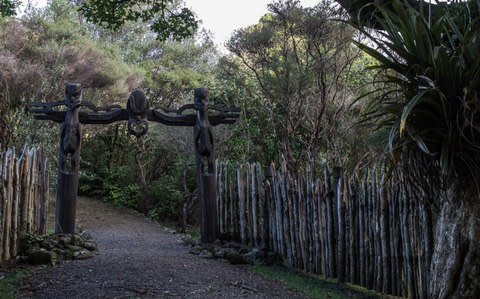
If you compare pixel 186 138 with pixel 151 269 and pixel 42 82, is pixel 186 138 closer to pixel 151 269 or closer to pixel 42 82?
pixel 42 82

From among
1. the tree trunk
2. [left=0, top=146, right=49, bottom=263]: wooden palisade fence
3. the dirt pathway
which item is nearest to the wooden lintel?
[left=0, top=146, right=49, bottom=263]: wooden palisade fence

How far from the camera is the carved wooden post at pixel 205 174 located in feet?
25.9

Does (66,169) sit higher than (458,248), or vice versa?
(66,169)

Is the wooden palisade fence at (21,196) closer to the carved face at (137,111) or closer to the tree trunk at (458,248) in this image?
the carved face at (137,111)

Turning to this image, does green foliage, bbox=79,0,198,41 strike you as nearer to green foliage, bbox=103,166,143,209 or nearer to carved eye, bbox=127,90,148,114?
carved eye, bbox=127,90,148,114

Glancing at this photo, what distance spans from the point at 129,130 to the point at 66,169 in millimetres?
1363

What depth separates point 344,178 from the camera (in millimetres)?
5527

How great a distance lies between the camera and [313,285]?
5.58 metres

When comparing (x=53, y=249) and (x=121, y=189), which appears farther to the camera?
(x=121, y=189)

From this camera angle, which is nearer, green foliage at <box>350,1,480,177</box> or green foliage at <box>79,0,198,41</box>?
green foliage at <box>350,1,480,177</box>

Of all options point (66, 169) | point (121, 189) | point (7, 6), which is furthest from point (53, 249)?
point (121, 189)

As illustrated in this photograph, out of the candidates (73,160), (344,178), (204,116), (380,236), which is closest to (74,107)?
(73,160)

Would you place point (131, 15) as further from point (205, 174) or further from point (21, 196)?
point (21, 196)

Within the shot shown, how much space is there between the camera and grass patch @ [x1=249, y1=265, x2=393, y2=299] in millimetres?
5129
